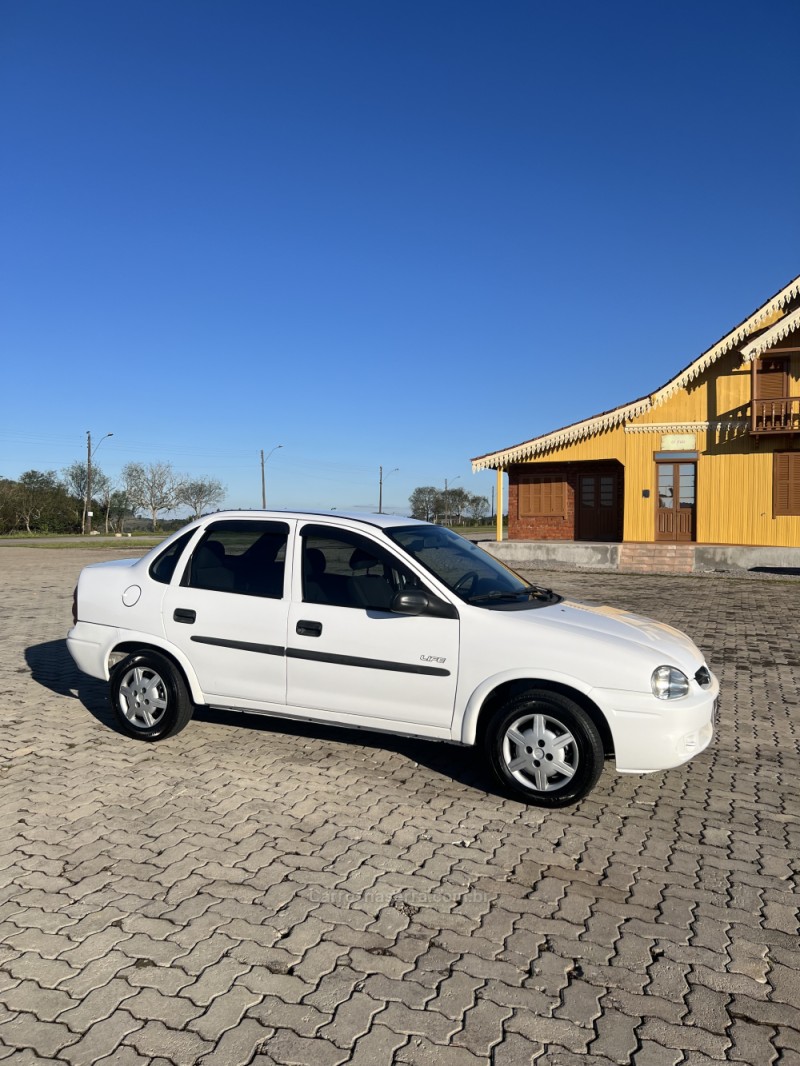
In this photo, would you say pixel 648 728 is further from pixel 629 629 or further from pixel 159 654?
pixel 159 654

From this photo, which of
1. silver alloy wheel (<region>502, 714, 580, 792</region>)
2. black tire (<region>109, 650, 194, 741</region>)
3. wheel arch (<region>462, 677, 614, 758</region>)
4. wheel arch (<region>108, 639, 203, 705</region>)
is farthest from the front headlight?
black tire (<region>109, 650, 194, 741</region>)

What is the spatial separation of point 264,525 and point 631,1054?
400cm

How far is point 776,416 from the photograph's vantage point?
78.7 feet

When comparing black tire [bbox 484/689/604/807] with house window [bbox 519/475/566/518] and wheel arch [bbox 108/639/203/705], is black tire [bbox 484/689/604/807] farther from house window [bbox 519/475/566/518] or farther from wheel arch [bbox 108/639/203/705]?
house window [bbox 519/475/566/518]

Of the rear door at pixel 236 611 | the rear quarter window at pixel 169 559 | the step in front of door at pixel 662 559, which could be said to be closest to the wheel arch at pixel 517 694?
the rear door at pixel 236 611

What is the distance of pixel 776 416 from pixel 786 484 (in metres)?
2.09

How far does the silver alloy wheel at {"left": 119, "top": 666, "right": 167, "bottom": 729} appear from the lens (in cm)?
582

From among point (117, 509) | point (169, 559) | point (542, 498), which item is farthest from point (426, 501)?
point (169, 559)

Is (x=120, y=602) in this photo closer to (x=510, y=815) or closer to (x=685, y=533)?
(x=510, y=815)

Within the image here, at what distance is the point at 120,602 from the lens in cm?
597

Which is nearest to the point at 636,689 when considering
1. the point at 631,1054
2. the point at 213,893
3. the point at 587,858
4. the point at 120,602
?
the point at 587,858

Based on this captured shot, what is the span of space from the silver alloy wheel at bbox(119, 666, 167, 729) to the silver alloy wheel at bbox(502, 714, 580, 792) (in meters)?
2.63

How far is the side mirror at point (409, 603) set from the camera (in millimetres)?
4832

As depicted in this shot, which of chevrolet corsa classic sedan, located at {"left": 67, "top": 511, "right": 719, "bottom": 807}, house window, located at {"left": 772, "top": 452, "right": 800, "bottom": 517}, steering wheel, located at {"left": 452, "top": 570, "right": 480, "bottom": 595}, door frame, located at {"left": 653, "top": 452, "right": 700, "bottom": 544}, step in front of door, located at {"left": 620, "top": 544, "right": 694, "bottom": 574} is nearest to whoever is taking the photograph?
chevrolet corsa classic sedan, located at {"left": 67, "top": 511, "right": 719, "bottom": 807}
